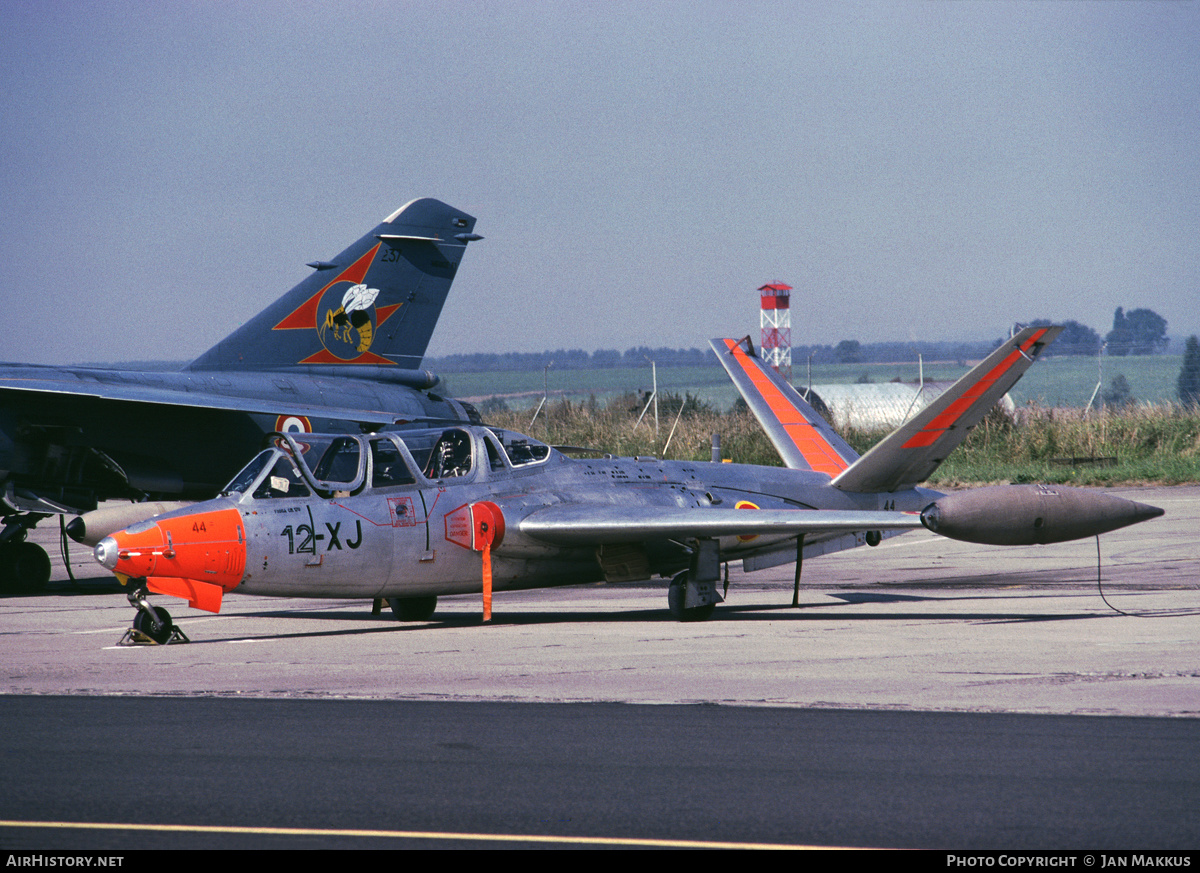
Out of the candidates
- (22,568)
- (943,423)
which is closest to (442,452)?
(943,423)

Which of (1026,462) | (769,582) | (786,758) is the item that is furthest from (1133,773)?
(1026,462)

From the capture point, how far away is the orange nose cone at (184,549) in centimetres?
1132

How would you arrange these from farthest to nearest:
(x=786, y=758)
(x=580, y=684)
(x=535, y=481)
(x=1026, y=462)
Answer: (x=1026, y=462) < (x=535, y=481) < (x=580, y=684) < (x=786, y=758)

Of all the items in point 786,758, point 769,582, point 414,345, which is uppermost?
point 414,345

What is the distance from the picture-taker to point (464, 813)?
19.2 feet

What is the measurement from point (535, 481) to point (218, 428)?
26.9 feet

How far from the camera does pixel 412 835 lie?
18.0 feet

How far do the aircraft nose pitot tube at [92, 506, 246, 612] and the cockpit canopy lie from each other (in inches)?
23.7

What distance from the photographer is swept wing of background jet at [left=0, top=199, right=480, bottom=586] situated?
1898 centimetres

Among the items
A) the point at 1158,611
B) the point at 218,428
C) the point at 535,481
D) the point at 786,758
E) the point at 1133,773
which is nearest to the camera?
the point at 1133,773

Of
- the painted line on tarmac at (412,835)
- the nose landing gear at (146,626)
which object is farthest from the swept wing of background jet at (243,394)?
the painted line on tarmac at (412,835)

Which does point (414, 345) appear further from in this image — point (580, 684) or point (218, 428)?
point (580, 684)

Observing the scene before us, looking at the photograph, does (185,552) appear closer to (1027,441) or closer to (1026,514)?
(1026,514)

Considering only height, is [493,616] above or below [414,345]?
below
